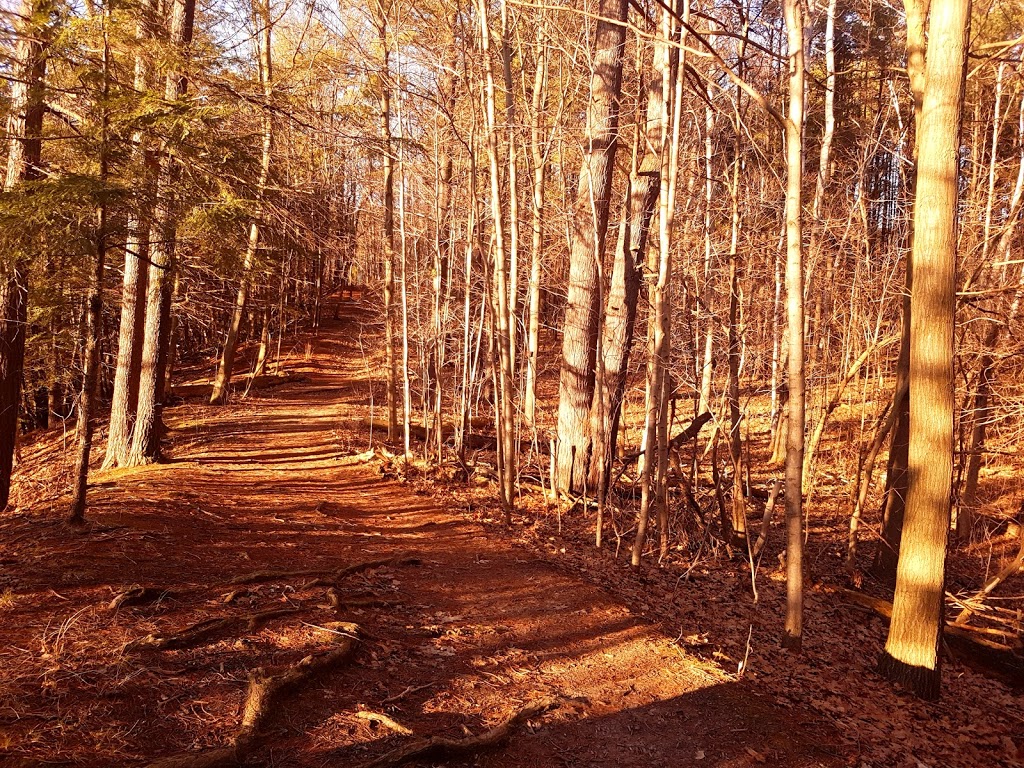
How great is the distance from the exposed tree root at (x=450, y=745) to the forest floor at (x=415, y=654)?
2cm

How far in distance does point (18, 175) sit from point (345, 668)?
6629 millimetres

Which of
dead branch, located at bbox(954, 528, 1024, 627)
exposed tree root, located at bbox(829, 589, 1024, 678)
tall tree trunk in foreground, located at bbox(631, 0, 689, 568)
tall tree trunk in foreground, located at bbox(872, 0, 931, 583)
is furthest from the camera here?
tall tree trunk in foreground, located at bbox(872, 0, 931, 583)

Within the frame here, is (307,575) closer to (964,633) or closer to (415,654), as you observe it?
(415,654)

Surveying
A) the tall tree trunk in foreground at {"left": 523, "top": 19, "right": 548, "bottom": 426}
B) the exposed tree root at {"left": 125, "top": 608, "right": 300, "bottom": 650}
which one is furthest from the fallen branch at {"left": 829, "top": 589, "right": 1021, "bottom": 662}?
the exposed tree root at {"left": 125, "top": 608, "right": 300, "bottom": 650}

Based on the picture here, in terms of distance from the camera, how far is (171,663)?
4.23 metres

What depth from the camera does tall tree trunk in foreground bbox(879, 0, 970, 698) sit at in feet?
17.9

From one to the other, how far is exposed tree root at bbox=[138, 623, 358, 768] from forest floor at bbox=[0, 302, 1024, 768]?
2 cm

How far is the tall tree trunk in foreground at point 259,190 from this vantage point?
8.36 metres

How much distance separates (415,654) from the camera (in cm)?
520

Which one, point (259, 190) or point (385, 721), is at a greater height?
point (259, 190)

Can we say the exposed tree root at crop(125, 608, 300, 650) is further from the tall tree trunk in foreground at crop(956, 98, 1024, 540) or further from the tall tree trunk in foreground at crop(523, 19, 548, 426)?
the tall tree trunk in foreground at crop(956, 98, 1024, 540)

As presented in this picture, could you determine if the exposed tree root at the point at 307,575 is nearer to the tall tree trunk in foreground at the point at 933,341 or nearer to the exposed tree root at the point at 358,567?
the exposed tree root at the point at 358,567

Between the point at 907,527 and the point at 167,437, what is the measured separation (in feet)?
43.9

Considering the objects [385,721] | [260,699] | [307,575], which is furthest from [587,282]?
[260,699]
